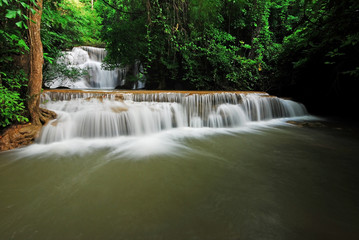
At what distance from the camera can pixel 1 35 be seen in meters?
2.77

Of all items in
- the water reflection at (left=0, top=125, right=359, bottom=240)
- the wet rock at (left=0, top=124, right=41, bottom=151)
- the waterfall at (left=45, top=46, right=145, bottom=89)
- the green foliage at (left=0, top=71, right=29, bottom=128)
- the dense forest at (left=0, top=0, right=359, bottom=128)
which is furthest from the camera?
the waterfall at (left=45, top=46, right=145, bottom=89)

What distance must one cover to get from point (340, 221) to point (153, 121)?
4.02 m

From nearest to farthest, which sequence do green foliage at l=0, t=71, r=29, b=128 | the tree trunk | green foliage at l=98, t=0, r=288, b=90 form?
1. green foliage at l=0, t=71, r=29, b=128
2. the tree trunk
3. green foliage at l=98, t=0, r=288, b=90

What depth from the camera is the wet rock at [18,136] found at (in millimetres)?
2875

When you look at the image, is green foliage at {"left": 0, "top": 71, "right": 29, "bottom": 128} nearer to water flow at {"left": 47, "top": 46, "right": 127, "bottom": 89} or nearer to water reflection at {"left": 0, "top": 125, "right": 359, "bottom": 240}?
water reflection at {"left": 0, "top": 125, "right": 359, "bottom": 240}

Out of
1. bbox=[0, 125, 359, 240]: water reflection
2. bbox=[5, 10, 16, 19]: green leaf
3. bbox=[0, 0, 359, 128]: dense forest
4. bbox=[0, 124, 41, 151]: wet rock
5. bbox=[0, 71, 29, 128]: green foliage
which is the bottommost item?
bbox=[0, 125, 359, 240]: water reflection

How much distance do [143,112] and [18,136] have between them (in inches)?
105

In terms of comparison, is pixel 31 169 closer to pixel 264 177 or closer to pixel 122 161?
pixel 122 161

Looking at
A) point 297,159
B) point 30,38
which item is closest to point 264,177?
point 297,159

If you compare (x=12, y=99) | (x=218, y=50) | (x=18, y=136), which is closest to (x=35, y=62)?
(x=12, y=99)

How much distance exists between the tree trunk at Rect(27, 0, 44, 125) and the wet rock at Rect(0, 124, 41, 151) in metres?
0.18

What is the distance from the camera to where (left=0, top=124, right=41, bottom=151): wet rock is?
9.43ft

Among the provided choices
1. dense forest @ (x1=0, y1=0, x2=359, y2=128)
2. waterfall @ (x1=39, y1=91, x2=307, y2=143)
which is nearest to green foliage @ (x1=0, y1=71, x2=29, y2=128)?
waterfall @ (x1=39, y1=91, x2=307, y2=143)

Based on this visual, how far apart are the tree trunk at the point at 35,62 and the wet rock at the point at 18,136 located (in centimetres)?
18
